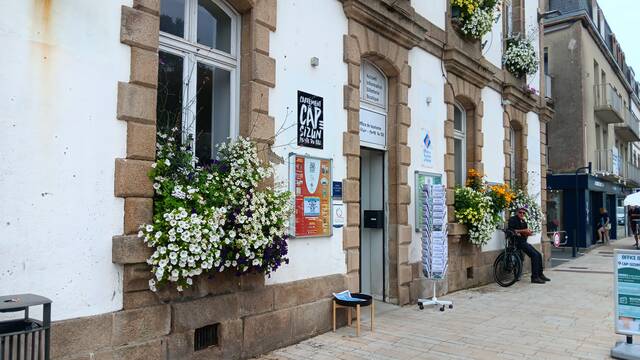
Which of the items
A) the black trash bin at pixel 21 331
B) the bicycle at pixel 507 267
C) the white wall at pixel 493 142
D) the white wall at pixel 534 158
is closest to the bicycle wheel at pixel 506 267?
the bicycle at pixel 507 267

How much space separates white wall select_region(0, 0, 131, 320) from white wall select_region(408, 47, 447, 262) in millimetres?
5249

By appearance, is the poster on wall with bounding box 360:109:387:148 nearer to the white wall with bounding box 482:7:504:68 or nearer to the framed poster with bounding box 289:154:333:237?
the framed poster with bounding box 289:154:333:237

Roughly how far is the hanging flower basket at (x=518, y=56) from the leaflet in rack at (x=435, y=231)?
19.5 feet

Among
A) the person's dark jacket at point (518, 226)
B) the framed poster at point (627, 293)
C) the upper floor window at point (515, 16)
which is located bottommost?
the framed poster at point (627, 293)

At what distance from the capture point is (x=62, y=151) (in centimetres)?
384

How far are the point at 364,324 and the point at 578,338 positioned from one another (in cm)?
261

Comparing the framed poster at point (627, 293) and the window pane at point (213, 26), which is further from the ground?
the window pane at point (213, 26)

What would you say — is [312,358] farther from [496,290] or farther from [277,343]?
[496,290]

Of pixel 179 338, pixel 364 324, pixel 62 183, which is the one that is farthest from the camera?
pixel 364 324

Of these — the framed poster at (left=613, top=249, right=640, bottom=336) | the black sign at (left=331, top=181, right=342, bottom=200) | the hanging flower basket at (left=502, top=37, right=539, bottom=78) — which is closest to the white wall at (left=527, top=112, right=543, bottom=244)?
the hanging flower basket at (left=502, top=37, right=539, bottom=78)

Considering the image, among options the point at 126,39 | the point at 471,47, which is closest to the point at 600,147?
the point at 471,47

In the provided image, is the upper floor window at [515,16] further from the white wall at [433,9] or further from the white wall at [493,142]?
the white wall at [433,9]

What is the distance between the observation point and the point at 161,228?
4.21 metres

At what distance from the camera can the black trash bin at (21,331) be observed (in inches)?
109
